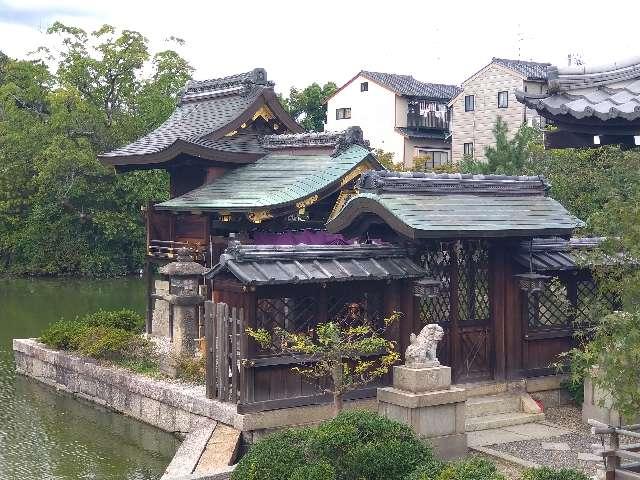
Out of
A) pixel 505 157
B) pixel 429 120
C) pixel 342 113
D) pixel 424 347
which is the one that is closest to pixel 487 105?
pixel 429 120

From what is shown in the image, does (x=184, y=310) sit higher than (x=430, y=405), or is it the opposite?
(x=184, y=310)

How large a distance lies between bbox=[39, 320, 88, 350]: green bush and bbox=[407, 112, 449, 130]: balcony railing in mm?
36412

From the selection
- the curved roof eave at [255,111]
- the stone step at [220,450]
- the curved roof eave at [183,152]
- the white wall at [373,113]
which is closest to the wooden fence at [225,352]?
the stone step at [220,450]

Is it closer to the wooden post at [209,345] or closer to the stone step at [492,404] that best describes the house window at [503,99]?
the stone step at [492,404]

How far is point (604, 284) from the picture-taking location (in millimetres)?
9430

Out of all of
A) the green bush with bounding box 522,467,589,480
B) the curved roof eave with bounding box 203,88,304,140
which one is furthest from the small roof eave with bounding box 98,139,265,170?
the green bush with bounding box 522,467,589,480

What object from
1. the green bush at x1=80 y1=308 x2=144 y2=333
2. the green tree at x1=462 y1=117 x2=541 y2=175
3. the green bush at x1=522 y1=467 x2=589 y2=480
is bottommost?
the green bush at x1=522 y1=467 x2=589 y2=480

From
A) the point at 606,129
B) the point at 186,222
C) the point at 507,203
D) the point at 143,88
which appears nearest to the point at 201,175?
the point at 186,222

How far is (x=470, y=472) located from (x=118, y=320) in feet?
47.1

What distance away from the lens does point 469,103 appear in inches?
2032

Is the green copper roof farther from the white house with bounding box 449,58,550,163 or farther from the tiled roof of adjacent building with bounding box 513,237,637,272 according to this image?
the white house with bounding box 449,58,550,163

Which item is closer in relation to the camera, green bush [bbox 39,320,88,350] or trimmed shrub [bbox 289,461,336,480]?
trimmed shrub [bbox 289,461,336,480]

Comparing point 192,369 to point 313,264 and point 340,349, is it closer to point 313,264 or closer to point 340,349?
point 313,264

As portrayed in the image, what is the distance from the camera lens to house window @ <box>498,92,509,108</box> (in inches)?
1945
